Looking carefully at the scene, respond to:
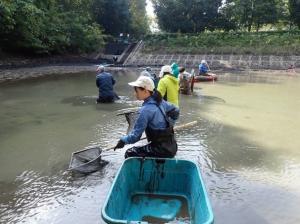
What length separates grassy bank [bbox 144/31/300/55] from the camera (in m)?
32.4

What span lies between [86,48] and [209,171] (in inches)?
1202

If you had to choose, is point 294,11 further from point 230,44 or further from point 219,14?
point 230,44

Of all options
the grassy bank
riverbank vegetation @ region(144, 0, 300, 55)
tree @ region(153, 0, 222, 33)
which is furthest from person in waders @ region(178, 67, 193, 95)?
tree @ region(153, 0, 222, 33)

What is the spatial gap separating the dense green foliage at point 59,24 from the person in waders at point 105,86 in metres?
8.80

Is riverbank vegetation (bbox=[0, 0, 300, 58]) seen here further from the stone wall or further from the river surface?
the river surface

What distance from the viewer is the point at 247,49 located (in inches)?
1291

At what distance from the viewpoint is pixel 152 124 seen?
5.41 m

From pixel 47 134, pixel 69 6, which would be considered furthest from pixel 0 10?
pixel 69 6

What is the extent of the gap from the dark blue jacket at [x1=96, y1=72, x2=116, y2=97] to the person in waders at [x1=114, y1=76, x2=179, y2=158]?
739 centimetres

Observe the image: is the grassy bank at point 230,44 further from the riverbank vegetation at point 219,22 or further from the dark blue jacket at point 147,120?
the dark blue jacket at point 147,120

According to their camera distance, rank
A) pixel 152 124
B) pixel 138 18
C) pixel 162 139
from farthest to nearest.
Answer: pixel 138 18
pixel 162 139
pixel 152 124

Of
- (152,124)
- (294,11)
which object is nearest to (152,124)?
(152,124)

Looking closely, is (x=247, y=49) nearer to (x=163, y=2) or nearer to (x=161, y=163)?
(x=163, y=2)

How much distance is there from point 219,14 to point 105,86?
3633cm
